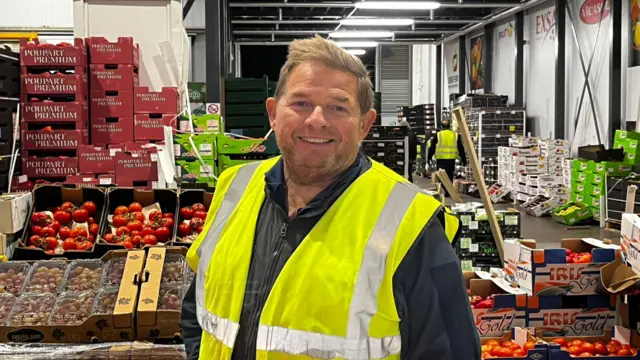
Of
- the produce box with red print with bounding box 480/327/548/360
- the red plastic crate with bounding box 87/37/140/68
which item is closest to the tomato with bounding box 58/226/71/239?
the produce box with red print with bounding box 480/327/548/360

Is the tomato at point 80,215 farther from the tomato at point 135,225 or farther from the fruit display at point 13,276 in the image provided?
the fruit display at point 13,276

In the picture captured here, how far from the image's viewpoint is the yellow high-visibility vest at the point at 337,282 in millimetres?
1665

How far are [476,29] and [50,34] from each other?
451 inches

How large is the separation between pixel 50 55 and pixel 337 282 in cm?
584

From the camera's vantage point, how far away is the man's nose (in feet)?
5.89

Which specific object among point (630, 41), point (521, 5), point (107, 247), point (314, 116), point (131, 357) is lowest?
point (131, 357)

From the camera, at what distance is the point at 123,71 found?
7.17 meters

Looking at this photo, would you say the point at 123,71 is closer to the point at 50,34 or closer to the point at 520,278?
the point at 520,278

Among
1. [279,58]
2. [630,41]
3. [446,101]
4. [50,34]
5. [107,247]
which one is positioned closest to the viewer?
[107,247]

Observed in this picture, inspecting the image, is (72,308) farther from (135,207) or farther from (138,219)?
(135,207)

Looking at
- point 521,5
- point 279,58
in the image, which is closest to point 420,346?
point 521,5

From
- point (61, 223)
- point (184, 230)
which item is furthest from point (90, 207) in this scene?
point (184, 230)

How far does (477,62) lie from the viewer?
21.0m

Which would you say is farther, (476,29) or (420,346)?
(476,29)
